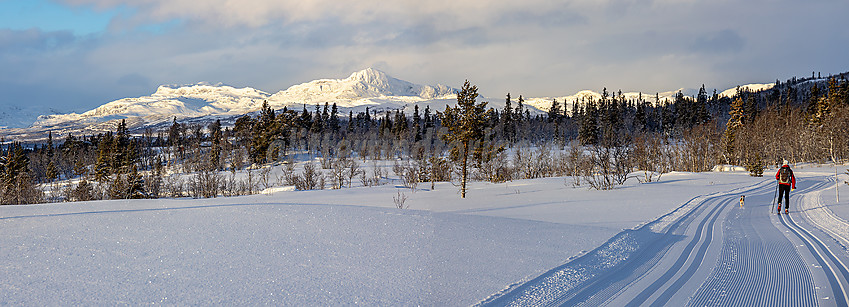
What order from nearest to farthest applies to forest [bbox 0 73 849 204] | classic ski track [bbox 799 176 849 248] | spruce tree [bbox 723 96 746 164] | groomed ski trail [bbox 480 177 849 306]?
groomed ski trail [bbox 480 177 849 306] → classic ski track [bbox 799 176 849 248] → forest [bbox 0 73 849 204] → spruce tree [bbox 723 96 746 164]

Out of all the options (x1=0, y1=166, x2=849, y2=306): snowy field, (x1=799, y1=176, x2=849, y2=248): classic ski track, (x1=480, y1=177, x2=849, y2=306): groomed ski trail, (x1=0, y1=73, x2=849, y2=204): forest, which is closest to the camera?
(x1=0, y1=166, x2=849, y2=306): snowy field

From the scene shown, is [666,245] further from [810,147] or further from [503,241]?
[810,147]

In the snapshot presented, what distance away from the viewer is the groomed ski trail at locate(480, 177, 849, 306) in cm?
435

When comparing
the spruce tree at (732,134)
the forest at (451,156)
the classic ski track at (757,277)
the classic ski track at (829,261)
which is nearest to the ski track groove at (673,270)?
the classic ski track at (757,277)

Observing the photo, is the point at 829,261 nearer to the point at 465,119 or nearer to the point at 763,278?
the point at 763,278

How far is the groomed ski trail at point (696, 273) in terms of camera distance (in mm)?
4348

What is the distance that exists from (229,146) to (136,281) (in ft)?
277

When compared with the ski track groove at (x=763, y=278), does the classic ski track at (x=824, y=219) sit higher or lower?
lower

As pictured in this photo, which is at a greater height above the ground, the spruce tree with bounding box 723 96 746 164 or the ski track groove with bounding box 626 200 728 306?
the spruce tree with bounding box 723 96 746 164

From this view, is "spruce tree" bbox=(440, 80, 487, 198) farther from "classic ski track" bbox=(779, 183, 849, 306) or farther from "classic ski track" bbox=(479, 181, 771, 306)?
"classic ski track" bbox=(479, 181, 771, 306)

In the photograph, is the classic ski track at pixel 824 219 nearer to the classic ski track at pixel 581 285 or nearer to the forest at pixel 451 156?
the classic ski track at pixel 581 285

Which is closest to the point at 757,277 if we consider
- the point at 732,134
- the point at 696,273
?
the point at 696,273

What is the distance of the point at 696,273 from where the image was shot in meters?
5.30

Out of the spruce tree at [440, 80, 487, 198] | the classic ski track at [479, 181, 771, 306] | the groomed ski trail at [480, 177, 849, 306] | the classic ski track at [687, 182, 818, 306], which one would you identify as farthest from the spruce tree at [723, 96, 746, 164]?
the classic ski track at [479, 181, 771, 306]
